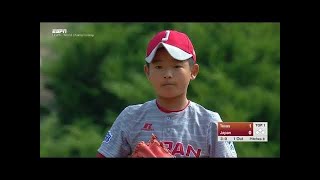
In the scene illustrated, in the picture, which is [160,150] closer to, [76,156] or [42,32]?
[76,156]

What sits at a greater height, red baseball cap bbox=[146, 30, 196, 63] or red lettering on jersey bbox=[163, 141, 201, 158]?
red baseball cap bbox=[146, 30, 196, 63]

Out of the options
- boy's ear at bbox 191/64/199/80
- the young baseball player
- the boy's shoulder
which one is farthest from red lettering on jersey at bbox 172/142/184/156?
boy's ear at bbox 191/64/199/80

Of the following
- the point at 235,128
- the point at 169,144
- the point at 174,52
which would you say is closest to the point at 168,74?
the point at 174,52

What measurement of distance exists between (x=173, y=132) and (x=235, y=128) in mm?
363

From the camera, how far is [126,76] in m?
3.32

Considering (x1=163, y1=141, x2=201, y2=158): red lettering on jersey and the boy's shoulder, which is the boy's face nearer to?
the boy's shoulder

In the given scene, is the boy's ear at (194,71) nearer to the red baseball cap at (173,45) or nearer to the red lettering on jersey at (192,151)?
the red baseball cap at (173,45)

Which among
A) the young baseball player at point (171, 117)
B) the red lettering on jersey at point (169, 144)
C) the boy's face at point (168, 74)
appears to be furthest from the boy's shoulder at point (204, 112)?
the red lettering on jersey at point (169, 144)

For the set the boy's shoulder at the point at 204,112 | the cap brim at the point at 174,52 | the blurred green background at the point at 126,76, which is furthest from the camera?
the blurred green background at the point at 126,76

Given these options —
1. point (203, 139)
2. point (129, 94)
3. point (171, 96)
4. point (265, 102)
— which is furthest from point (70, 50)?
point (265, 102)

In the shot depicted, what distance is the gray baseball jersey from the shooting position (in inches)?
123

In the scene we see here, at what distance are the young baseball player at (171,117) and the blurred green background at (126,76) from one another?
10cm

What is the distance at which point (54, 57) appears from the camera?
10.9 ft

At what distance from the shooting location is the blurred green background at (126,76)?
3.27 m
